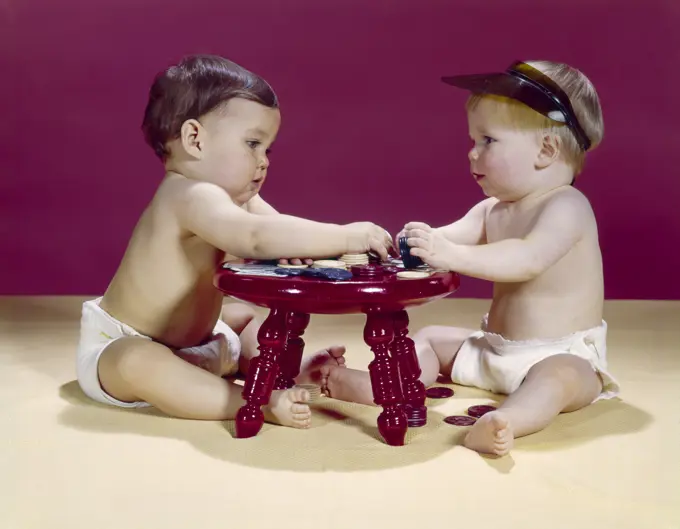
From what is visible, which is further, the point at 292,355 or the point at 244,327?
the point at 244,327

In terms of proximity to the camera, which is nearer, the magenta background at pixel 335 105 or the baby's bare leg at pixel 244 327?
the baby's bare leg at pixel 244 327

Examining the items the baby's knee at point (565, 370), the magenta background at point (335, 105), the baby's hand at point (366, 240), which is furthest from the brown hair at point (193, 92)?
the magenta background at point (335, 105)

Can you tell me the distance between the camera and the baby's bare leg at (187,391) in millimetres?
1441

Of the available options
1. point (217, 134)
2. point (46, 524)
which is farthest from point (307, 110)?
point (46, 524)

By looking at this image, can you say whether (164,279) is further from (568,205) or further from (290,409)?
(568,205)

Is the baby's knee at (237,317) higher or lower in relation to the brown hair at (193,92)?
lower

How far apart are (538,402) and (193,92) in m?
0.72

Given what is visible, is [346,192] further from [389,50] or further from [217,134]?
[217,134]

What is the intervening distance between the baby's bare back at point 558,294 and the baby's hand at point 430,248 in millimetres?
228

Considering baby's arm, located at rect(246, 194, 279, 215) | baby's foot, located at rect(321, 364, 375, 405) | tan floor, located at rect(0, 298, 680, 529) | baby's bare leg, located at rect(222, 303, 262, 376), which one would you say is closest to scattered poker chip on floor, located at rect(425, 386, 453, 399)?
tan floor, located at rect(0, 298, 680, 529)

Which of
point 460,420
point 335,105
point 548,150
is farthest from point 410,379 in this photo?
point 335,105

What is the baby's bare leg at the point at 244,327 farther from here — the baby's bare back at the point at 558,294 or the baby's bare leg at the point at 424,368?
the baby's bare back at the point at 558,294

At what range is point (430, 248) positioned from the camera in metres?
1.39

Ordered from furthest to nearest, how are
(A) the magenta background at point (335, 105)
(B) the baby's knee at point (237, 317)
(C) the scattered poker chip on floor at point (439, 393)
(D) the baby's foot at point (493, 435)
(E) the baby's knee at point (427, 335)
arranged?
1. (A) the magenta background at point (335, 105)
2. (B) the baby's knee at point (237, 317)
3. (E) the baby's knee at point (427, 335)
4. (C) the scattered poker chip on floor at point (439, 393)
5. (D) the baby's foot at point (493, 435)
